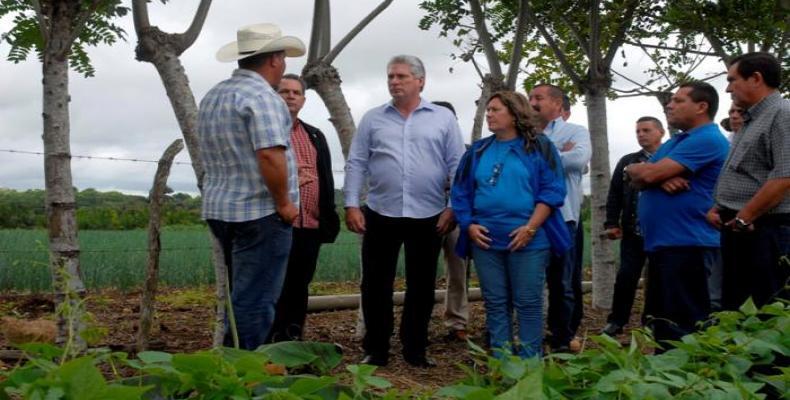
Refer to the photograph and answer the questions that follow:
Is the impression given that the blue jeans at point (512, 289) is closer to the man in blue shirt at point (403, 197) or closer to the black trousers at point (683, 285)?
the man in blue shirt at point (403, 197)

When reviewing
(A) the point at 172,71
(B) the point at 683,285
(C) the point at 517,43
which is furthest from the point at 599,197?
(A) the point at 172,71

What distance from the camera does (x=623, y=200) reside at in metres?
8.28

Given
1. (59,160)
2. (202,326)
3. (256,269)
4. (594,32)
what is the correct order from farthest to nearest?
1. (594,32)
2. (202,326)
3. (59,160)
4. (256,269)

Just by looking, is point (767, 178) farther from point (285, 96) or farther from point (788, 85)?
point (788, 85)

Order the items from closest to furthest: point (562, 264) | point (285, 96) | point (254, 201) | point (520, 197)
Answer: point (254, 201) < point (520, 197) < point (285, 96) < point (562, 264)

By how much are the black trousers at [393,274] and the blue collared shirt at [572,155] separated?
113 centimetres

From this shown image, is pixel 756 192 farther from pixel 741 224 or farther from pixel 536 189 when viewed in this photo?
pixel 536 189

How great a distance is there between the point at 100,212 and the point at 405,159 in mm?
19818

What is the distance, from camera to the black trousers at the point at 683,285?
212 inches

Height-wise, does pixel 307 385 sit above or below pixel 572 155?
below

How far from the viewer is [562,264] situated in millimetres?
6938

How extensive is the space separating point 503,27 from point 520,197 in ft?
15.9

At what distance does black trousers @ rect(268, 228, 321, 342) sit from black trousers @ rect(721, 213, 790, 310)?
2.58m

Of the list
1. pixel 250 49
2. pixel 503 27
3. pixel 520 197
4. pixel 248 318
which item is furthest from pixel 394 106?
pixel 503 27
